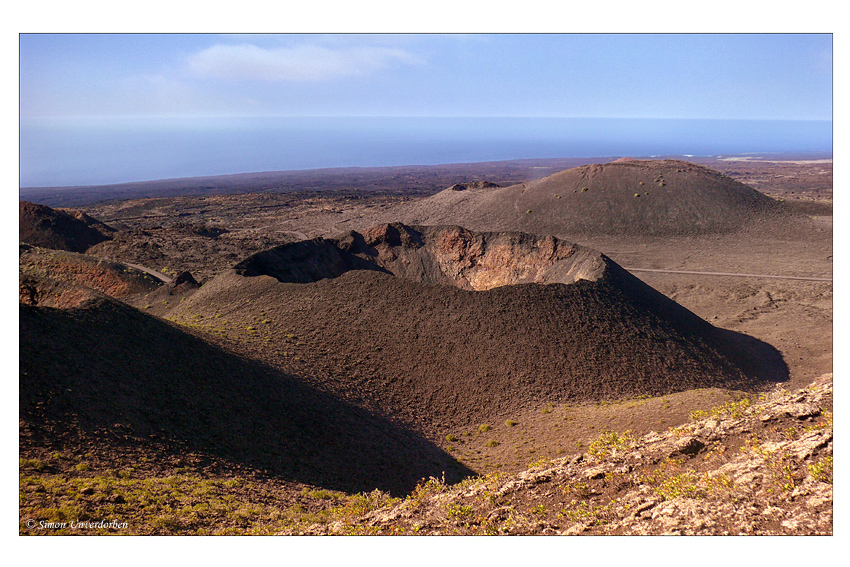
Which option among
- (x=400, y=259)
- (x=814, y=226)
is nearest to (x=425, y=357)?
(x=400, y=259)

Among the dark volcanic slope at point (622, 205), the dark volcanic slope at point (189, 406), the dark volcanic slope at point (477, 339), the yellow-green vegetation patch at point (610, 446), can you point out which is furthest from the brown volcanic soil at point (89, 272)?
the dark volcanic slope at point (622, 205)

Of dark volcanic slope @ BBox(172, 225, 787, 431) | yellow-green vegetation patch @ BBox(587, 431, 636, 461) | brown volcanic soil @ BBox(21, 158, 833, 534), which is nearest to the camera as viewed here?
brown volcanic soil @ BBox(21, 158, 833, 534)

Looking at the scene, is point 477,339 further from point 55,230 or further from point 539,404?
point 55,230

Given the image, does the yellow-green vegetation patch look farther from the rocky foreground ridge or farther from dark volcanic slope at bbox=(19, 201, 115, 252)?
dark volcanic slope at bbox=(19, 201, 115, 252)

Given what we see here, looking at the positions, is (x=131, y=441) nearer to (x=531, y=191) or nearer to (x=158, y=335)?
(x=158, y=335)

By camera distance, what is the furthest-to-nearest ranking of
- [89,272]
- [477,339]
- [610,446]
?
[89,272] < [477,339] < [610,446]

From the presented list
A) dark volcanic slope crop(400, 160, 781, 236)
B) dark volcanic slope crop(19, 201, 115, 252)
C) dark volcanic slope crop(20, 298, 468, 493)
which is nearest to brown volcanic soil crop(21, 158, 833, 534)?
dark volcanic slope crop(20, 298, 468, 493)

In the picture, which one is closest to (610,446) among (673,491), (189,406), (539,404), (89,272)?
(673,491)
